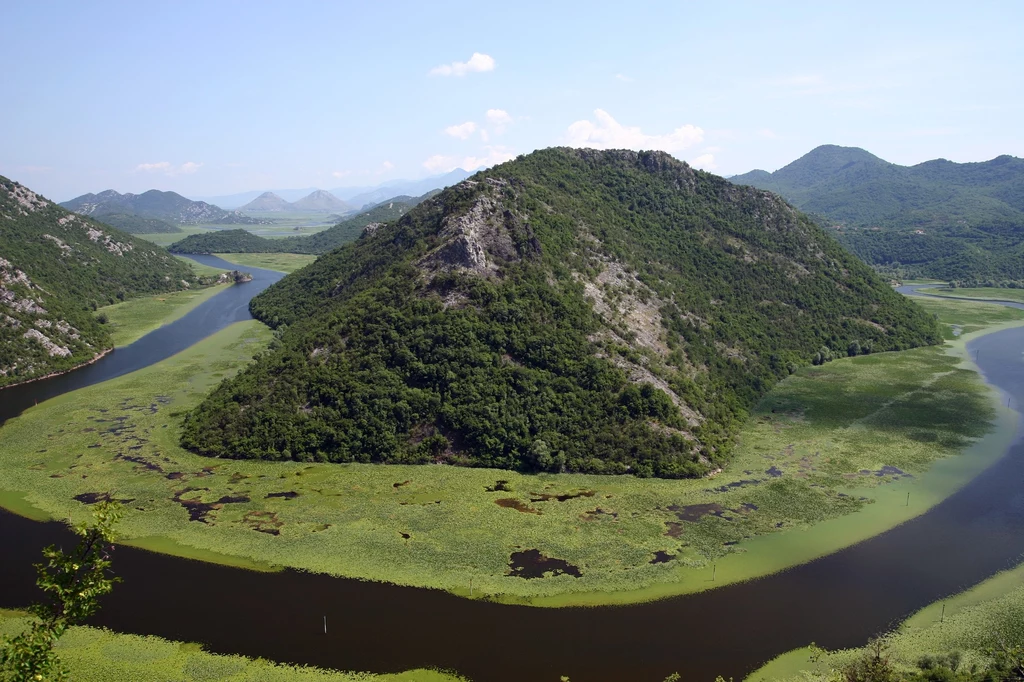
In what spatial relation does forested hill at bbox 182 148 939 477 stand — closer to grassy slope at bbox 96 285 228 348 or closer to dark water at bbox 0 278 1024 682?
dark water at bbox 0 278 1024 682

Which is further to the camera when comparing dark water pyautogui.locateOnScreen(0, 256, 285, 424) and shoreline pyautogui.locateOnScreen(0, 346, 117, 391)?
shoreline pyautogui.locateOnScreen(0, 346, 117, 391)

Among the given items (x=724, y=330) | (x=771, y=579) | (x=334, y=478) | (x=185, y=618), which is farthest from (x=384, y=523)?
(x=724, y=330)

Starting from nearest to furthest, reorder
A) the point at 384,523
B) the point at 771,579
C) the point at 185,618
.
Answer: the point at 185,618, the point at 771,579, the point at 384,523

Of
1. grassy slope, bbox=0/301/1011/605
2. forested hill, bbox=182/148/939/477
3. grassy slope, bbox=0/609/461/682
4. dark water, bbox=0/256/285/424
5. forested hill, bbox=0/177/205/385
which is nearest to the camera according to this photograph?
grassy slope, bbox=0/609/461/682

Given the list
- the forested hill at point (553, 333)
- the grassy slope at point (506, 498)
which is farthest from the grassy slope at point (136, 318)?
the grassy slope at point (506, 498)

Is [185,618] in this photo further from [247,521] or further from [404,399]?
[404,399]

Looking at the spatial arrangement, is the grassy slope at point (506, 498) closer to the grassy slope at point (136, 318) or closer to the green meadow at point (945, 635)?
the green meadow at point (945, 635)

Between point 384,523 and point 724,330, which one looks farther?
point 724,330

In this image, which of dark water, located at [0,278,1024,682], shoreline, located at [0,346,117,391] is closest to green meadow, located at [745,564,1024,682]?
dark water, located at [0,278,1024,682]
